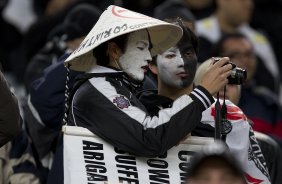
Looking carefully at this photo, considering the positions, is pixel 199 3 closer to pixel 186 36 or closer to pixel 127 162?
pixel 186 36

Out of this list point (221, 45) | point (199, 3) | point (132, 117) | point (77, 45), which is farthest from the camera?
point (199, 3)

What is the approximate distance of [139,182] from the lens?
7.07 metres

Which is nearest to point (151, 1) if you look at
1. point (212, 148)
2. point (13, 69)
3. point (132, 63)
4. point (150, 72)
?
point (13, 69)

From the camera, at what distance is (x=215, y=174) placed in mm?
5121

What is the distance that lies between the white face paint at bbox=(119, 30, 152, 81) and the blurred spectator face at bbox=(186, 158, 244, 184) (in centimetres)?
209

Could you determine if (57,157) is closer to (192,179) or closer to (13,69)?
(192,179)

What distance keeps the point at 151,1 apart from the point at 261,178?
24.3ft

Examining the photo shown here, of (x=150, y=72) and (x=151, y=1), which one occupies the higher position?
(x=150, y=72)

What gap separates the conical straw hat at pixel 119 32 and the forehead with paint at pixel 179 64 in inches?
4.1

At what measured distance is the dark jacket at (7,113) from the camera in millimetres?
7035

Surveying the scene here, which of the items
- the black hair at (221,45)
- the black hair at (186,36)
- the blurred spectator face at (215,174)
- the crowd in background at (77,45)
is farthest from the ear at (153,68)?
the black hair at (221,45)

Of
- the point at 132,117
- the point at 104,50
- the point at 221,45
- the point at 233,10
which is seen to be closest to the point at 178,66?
the point at 104,50

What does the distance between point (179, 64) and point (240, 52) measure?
3476 mm

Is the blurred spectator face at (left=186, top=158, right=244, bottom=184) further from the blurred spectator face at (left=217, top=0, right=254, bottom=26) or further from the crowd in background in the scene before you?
the blurred spectator face at (left=217, top=0, right=254, bottom=26)
